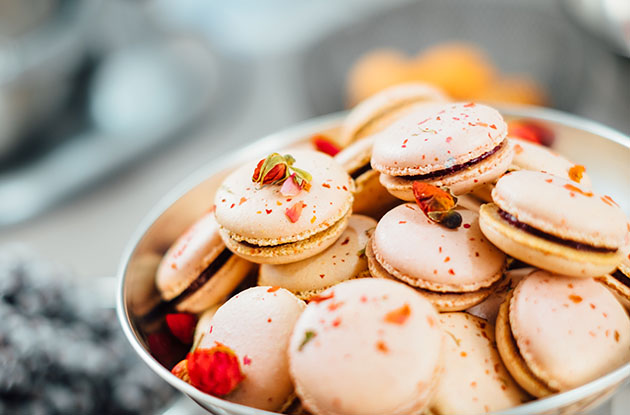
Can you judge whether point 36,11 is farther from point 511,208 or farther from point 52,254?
point 511,208

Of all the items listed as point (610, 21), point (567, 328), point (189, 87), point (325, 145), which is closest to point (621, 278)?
point (567, 328)

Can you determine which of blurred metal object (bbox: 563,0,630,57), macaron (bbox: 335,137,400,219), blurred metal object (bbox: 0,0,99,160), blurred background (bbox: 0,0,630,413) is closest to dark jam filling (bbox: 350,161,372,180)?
macaron (bbox: 335,137,400,219)

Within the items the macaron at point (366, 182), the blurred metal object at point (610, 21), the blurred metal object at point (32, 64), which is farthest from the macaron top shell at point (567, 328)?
the blurred metal object at point (32, 64)

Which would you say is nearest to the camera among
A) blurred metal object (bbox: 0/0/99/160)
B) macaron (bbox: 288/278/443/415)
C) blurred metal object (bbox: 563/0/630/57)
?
macaron (bbox: 288/278/443/415)

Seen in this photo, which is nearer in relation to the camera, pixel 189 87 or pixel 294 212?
pixel 294 212

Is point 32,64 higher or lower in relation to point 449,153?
lower

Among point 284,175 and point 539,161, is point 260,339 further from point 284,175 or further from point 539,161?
point 539,161

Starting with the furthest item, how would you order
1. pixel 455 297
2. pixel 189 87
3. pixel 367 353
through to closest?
pixel 189 87, pixel 455 297, pixel 367 353

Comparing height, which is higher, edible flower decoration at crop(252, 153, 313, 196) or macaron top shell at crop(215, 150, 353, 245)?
edible flower decoration at crop(252, 153, 313, 196)

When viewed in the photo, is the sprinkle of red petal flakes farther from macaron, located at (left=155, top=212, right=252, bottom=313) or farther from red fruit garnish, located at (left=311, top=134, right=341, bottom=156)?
red fruit garnish, located at (left=311, top=134, right=341, bottom=156)
